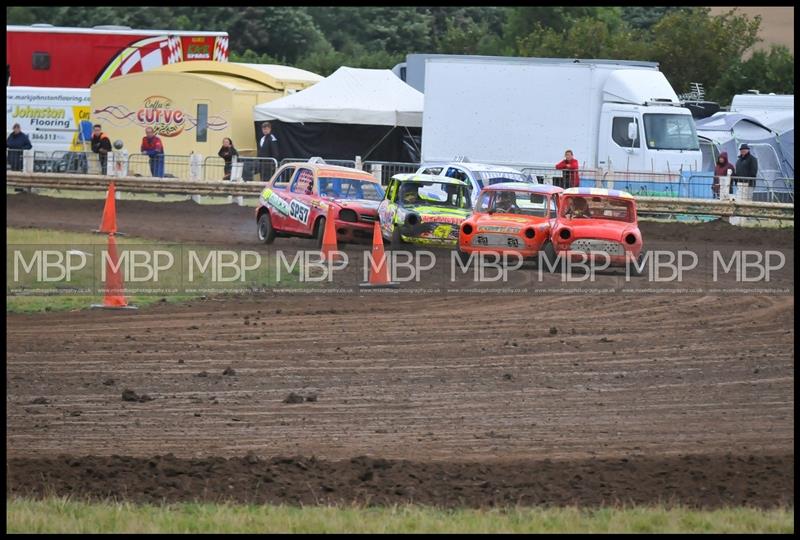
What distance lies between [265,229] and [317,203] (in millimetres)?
1443

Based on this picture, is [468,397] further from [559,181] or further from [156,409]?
[559,181]

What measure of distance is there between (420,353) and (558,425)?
3.43 metres

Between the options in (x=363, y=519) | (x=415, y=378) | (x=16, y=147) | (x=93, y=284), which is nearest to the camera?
(x=363, y=519)

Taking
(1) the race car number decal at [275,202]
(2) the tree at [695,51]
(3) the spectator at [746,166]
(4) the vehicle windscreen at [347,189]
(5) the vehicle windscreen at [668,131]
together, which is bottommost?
(1) the race car number decal at [275,202]

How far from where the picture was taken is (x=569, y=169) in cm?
2923

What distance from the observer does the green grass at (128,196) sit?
3281 cm

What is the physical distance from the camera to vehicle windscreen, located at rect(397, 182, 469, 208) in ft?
74.1

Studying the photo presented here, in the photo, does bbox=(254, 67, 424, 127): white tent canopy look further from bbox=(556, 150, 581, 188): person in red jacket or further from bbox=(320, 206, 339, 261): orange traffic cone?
bbox=(320, 206, 339, 261): orange traffic cone

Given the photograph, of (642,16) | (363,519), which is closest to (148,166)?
(363,519)

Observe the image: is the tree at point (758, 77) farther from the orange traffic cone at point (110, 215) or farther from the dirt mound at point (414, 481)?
the dirt mound at point (414, 481)

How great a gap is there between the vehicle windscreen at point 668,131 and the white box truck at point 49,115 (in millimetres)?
16544

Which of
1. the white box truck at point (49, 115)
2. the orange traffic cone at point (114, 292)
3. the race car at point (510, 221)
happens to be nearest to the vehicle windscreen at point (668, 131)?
the race car at point (510, 221)

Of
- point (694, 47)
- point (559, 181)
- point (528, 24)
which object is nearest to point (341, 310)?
point (559, 181)
